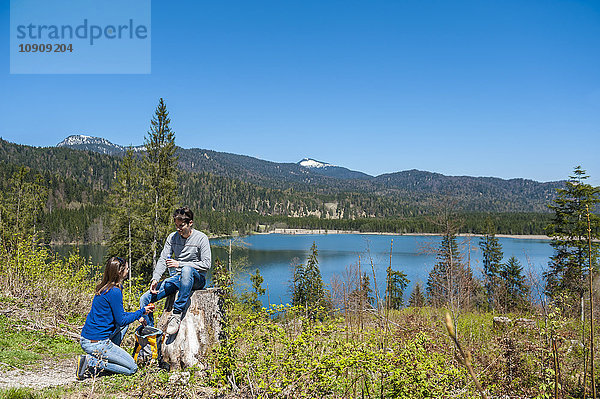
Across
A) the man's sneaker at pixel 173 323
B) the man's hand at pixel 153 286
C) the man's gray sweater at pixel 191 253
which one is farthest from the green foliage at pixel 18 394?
the man's gray sweater at pixel 191 253

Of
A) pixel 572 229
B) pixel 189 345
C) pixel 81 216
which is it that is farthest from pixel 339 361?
pixel 81 216

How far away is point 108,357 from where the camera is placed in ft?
16.8

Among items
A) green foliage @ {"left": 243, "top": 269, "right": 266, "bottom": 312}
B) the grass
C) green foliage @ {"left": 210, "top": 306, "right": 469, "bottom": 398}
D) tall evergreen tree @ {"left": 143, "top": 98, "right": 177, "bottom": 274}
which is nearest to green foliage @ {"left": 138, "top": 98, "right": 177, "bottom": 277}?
tall evergreen tree @ {"left": 143, "top": 98, "right": 177, "bottom": 274}

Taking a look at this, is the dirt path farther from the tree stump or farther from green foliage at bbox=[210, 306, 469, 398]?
green foliage at bbox=[210, 306, 469, 398]

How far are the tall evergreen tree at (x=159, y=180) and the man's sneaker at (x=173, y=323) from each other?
71.2ft

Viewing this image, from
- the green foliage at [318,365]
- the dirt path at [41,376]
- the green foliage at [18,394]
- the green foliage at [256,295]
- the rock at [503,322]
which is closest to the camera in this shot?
the green foliage at [318,365]

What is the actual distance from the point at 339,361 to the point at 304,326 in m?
0.65

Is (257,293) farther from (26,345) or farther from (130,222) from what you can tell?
(130,222)

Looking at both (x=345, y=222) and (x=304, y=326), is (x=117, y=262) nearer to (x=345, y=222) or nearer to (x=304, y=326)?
(x=304, y=326)

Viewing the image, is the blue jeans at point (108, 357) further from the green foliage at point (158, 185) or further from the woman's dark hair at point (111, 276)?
the green foliage at point (158, 185)

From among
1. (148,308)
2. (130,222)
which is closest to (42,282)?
(148,308)

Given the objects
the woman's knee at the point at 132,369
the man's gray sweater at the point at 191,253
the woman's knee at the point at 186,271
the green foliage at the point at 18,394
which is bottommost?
the woman's knee at the point at 132,369

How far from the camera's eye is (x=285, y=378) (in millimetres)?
3609

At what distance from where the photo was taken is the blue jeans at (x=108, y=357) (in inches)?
199
